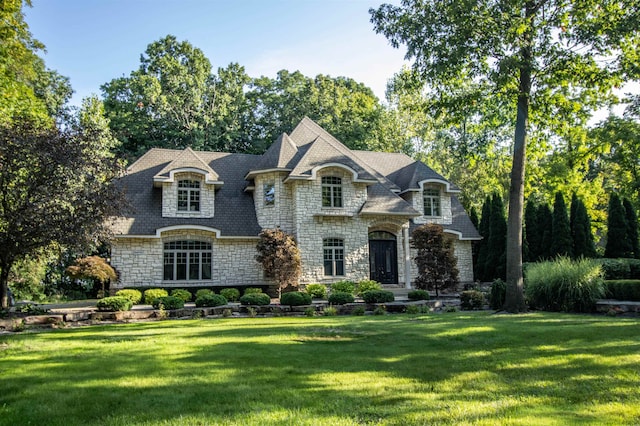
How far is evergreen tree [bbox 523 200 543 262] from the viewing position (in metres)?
25.2

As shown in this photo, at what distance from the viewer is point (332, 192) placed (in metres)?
22.3

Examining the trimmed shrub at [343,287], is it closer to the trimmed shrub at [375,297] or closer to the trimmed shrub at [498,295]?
the trimmed shrub at [375,297]

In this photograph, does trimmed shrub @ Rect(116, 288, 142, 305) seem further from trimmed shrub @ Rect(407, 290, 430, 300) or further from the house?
trimmed shrub @ Rect(407, 290, 430, 300)

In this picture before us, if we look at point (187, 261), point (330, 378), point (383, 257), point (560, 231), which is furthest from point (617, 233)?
point (330, 378)

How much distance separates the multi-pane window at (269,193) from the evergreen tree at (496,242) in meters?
12.5

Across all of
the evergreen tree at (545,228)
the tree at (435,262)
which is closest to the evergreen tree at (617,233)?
the evergreen tree at (545,228)

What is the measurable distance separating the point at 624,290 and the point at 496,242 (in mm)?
12819

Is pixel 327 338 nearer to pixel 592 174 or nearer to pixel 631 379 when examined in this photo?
pixel 631 379

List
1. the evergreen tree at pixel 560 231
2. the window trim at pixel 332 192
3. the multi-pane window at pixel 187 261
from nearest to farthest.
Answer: the multi-pane window at pixel 187 261 < the window trim at pixel 332 192 < the evergreen tree at pixel 560 231

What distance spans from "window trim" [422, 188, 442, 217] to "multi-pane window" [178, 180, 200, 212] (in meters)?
11.7

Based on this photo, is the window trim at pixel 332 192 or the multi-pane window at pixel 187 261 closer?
the multi-pane window at pixel 187 261

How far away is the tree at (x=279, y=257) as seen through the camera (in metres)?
19.8

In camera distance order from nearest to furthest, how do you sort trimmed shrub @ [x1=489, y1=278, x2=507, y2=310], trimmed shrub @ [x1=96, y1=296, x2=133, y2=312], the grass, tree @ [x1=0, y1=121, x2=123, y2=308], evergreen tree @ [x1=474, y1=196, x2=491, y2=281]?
the grass
tree @ [x1=0, y1=121, x2=123, y2=308]
trimmed shrub @ [x1=96, y1=296, x2=133, y2=312]
trimmed shrub @ [x1=489, y1=278, x2=507, y2=310]
evergreen tree @ [x1=474, y1=196, x2=491, y2=281]

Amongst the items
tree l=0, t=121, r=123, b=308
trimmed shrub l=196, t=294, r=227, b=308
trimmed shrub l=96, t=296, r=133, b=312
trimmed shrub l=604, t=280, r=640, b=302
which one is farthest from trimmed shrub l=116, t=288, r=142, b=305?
trimmed shrub l=604, t=280, r=640, b=302
